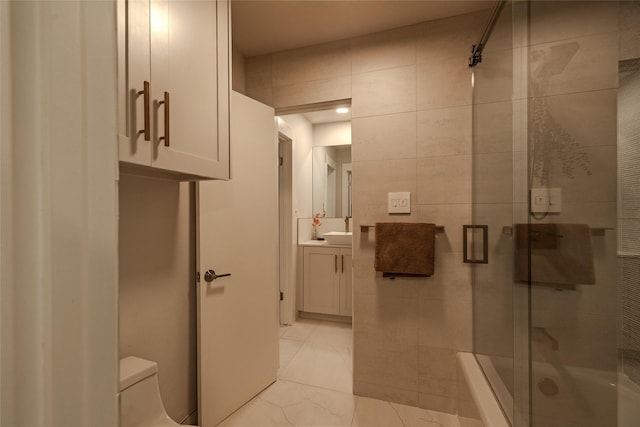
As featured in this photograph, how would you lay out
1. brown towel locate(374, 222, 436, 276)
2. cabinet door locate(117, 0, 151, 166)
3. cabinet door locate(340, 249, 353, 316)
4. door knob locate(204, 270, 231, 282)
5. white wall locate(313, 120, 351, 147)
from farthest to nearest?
white wall locate(313, 120, 351, 147), cabinet door locate(340, 249, 353, 316), brown towel locate(374, 222, 436, 276), door knob locate(204, 270, 231, 282), cabinet door locate(117, 0, 151, 166)

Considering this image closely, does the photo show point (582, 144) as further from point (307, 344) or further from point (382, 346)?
point (307, 344)

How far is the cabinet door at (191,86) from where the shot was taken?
0.99m

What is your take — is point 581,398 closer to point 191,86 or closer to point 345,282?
point 191,86

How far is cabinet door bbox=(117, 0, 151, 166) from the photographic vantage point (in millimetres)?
864

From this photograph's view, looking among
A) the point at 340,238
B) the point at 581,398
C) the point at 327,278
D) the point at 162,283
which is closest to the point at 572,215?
the point at 581,398

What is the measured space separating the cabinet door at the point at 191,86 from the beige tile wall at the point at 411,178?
2.72ft

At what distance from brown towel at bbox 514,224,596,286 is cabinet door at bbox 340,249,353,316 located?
5.85ft

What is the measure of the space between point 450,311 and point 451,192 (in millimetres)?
726

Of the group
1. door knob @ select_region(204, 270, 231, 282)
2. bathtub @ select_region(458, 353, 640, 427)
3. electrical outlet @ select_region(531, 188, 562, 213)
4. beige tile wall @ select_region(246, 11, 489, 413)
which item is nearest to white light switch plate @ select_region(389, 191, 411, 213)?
beige tile wall @ select_region(246, 11, 489, 413)

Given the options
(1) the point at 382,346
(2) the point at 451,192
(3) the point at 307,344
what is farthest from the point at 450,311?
(3) the point at 307,344

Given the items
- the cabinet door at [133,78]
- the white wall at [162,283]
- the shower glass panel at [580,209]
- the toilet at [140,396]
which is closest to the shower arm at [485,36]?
the shower glass panel at [580,209]

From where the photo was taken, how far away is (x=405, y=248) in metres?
1.68

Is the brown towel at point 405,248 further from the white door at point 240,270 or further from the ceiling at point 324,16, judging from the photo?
the ceiling at point 324,16

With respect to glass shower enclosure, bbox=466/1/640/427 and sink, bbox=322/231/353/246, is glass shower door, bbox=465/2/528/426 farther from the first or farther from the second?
sink, bbox=322/231/353/246
